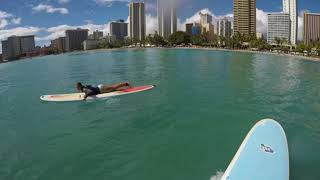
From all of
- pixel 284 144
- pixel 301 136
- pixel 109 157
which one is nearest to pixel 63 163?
pixel 109 157

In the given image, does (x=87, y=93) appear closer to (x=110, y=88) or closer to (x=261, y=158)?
(x=110, y=88)

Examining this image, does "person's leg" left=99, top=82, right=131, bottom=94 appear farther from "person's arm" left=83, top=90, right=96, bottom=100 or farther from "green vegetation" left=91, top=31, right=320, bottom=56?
"green vegetation" left=91, top=31, right=320, bottom=56

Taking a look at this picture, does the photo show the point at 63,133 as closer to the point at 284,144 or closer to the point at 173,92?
the point at 284,144

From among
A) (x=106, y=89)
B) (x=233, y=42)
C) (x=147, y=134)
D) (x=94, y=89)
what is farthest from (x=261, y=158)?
(x=233, y=42)

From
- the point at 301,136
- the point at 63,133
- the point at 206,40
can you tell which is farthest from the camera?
the point at 206,40

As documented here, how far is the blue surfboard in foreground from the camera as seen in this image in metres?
9.24

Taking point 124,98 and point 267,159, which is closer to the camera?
point 267,159

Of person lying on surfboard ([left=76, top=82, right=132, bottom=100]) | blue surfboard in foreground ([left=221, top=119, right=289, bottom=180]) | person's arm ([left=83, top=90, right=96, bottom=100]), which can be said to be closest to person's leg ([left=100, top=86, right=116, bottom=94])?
person lying on surfboard ([left=76, top=82, right=132, bottom=100])

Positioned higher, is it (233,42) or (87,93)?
(233,42)

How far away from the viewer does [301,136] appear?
51.8 ft

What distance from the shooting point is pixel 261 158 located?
395 inches

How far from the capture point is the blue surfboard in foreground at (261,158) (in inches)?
364

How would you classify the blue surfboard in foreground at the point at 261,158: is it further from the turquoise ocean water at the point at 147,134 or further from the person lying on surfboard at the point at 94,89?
the person lying on surfboard at the point at 94,89

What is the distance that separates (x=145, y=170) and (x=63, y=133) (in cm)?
691
